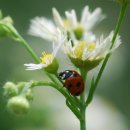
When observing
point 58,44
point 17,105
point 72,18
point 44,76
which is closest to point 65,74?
point 58,44

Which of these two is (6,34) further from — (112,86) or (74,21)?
(112,86)

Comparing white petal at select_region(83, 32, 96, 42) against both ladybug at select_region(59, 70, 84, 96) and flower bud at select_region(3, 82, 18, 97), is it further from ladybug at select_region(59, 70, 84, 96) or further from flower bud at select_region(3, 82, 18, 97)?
flower bud at select_region(3, 82, 18, 97)

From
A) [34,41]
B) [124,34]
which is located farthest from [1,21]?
[124,34]

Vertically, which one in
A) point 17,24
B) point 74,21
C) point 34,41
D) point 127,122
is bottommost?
point 127,122

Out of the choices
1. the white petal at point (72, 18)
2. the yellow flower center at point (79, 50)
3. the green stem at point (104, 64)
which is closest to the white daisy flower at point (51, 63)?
the yellow flower center at point (79, 50)

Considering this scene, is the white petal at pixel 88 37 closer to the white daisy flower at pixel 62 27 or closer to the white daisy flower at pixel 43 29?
the white daisy flower at pixel 62 27

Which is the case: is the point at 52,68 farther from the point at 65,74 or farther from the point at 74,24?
the point at 74,24

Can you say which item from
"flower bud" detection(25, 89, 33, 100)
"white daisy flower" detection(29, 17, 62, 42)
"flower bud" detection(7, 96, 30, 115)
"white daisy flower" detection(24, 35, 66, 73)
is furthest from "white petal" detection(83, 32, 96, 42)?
"flower bud" detection(7, 96, 30, 115)
